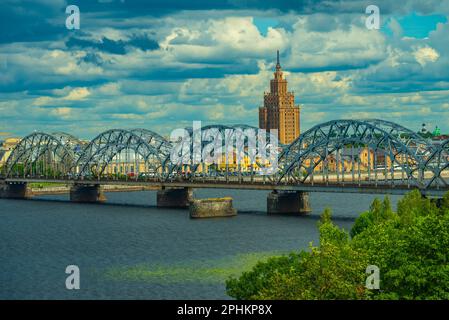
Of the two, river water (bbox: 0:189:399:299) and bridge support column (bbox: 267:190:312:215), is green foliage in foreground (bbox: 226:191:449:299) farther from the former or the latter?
bridge support column (bbox: 267:190:312:215)

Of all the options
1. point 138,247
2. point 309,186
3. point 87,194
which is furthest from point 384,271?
point 87,194

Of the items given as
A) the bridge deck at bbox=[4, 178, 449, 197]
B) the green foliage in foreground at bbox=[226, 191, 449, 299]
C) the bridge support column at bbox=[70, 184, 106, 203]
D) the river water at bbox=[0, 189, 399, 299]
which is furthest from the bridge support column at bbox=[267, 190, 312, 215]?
the green foliage in foreground at bbox=[226, 191, 449, 299]

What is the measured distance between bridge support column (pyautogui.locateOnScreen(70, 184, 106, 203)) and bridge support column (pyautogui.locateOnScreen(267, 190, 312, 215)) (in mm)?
51603

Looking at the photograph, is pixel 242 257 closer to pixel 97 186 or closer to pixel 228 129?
pixel 228 129

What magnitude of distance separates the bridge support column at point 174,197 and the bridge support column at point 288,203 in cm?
2518

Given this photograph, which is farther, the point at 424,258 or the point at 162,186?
the point at 162,186

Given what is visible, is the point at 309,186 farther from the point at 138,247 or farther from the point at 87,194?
the point at 87,194

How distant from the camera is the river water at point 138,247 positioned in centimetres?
7544

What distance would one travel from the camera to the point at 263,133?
569 feet

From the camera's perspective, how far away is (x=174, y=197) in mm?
166750

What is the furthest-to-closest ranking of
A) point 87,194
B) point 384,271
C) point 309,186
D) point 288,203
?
point 87,194, point 288,203, point 309,186, point 384,271

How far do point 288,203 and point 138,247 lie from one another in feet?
154
